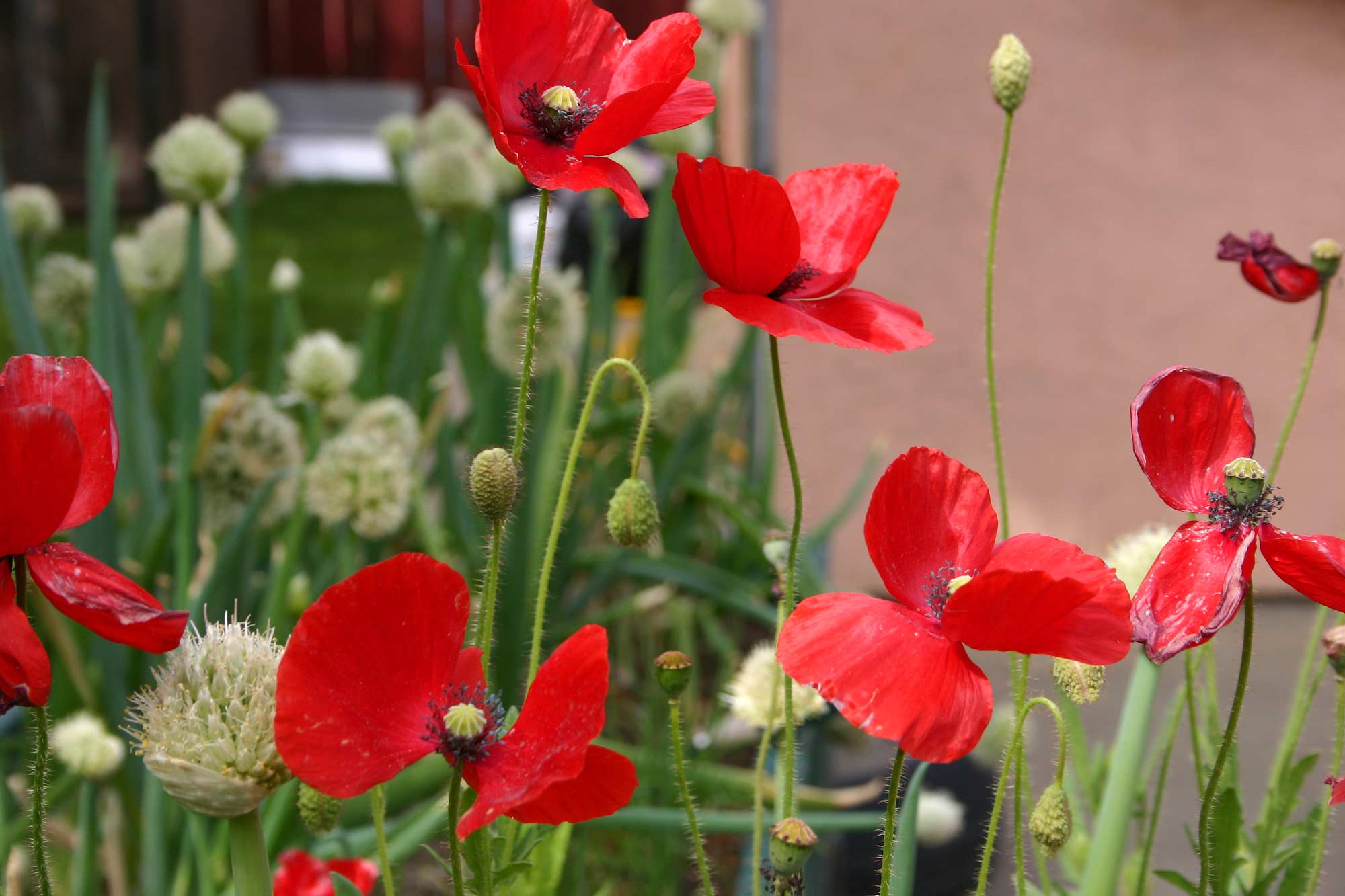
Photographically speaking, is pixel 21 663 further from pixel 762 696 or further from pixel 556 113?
pixel 762 696

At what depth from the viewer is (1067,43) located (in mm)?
2264

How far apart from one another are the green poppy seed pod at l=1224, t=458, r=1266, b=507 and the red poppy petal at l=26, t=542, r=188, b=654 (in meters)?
0.32

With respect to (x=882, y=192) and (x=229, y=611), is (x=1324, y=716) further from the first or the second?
(x=882, y=192)

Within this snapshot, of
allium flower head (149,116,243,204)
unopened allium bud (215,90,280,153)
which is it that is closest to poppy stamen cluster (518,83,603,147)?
allium flower head (149,116,243,204)

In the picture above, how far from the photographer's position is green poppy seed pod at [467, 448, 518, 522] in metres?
0.44

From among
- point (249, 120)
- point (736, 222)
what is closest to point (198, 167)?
point (249, 120)

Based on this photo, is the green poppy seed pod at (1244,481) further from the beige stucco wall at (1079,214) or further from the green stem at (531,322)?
the beige stucco wall at (1079,214)

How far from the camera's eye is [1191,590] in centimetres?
41

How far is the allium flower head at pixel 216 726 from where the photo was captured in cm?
39

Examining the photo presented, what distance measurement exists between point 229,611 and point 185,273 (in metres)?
0.37

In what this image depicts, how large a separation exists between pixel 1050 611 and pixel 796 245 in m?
0.16

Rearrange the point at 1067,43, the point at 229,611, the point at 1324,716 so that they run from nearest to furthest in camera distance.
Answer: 1. the point at 229,611
2. the point at 1324,716
3. the point at 1067,43

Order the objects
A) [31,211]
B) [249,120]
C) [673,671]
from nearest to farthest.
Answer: [673,671]
[249,120]
[31,211]

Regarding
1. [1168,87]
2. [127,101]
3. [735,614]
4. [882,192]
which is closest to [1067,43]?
[1168,87]
